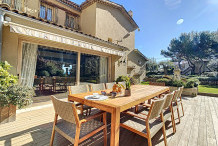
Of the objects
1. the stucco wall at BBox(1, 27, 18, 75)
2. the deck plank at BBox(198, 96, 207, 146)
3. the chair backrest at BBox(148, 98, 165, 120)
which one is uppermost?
the stucco wall at BBox(1, 27, 18, 75)

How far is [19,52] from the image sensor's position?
12.7ft

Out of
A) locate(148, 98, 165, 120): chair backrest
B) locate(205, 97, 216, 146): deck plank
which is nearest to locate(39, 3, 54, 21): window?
locate(148, 98, 165, 120): chair backrest

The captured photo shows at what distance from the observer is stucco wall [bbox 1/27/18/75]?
3.39 m

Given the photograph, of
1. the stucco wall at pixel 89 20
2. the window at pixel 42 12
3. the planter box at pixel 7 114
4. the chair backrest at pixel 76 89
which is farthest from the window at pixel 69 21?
the planter box at pixel 7 114

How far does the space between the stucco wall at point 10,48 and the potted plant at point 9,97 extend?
72 centimetres

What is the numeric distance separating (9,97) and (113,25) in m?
9.41

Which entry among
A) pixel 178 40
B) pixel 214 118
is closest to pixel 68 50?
pixel 214 118

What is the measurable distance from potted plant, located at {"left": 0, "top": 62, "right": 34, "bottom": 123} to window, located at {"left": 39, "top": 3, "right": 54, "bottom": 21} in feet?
20.3

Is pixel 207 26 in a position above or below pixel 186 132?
above

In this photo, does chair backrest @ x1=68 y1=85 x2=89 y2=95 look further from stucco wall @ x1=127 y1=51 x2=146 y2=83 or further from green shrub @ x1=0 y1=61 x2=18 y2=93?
stucco wall @ x1=127 y1=51 x2=146 y2=83

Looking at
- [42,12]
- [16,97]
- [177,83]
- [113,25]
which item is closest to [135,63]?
[113,25]

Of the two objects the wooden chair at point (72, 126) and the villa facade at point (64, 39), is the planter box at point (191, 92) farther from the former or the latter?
the wooden chair at point (72, 126)

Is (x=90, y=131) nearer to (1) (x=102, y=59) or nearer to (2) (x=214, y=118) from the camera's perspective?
(2) (x=214, y=118)

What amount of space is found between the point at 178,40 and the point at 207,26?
16.2 ft
